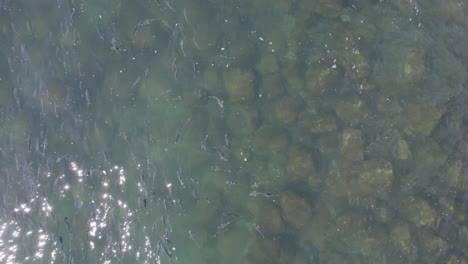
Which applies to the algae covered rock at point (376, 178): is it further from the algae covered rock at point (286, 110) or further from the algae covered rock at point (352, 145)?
the algae covered rock at point (286, 110)

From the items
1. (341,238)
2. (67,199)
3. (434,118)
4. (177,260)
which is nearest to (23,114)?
(67,199)

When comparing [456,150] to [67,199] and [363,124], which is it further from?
[67,199]

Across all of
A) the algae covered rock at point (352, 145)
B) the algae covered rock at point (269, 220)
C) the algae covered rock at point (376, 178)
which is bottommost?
the algae covered rock at point (269, 220)

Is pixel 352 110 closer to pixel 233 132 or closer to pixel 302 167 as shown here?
pixel 302 167

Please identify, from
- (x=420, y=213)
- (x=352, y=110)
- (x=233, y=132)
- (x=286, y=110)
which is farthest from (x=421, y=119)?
(x=233, y=132)

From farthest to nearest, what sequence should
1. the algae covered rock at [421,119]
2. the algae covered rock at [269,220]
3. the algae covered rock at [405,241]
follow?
the algae covered rock at [269,220] < the algae covered rock at [421,119] < the algae covered rock at [405,241]

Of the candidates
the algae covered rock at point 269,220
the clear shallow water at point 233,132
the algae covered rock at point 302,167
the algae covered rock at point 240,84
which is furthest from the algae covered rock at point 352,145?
the algae covered rock at point 240,84
